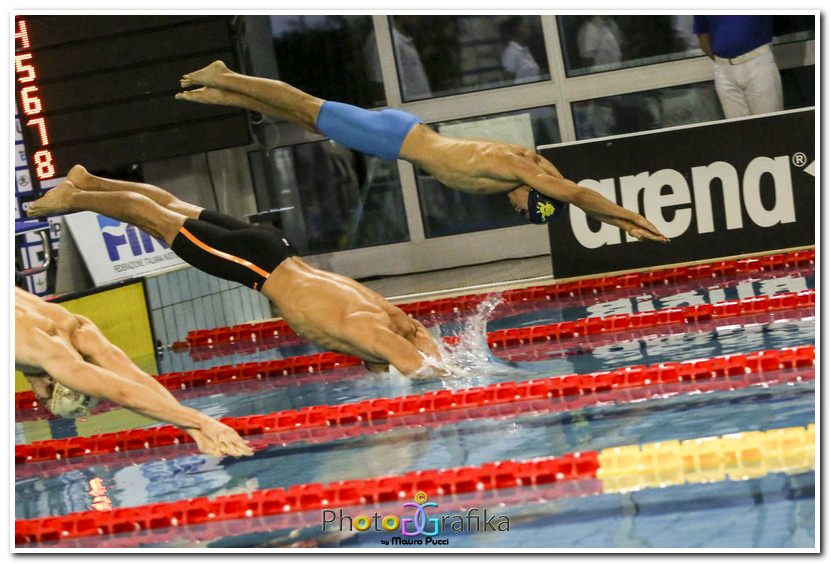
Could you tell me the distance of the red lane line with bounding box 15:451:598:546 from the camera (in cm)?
410

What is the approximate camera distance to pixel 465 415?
5266mm

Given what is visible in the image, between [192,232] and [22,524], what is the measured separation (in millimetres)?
1900

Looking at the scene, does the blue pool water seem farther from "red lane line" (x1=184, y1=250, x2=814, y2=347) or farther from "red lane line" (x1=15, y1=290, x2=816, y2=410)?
"red lane line" (x1=184, y1=250, x2=814, y2=347)

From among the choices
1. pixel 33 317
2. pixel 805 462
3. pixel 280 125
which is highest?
pixel 280 125

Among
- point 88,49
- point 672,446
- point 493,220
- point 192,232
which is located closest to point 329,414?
point 192,232

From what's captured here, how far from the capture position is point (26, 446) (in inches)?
231

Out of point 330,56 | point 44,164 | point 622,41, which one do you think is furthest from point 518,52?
point 44,164

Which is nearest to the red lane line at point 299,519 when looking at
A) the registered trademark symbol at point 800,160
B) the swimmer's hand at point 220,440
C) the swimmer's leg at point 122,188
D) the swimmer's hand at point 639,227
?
the swimmer's hand at point 220,440

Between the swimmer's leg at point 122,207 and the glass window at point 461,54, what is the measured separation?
5.60 m

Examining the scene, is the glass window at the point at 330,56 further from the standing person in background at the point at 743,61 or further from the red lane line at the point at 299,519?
the red lane line at the point at 299,519

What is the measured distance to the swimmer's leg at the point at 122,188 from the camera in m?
6.05

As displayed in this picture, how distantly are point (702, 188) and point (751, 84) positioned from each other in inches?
44.0

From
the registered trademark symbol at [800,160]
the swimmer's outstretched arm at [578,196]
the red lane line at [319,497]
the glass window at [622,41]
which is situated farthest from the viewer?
the glass window at [622,41]

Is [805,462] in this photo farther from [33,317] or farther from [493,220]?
[493,220]
